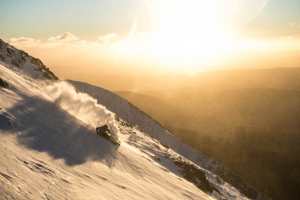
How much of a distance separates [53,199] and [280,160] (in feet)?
625

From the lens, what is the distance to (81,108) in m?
34.1

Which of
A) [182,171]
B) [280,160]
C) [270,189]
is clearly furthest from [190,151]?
[280,160]

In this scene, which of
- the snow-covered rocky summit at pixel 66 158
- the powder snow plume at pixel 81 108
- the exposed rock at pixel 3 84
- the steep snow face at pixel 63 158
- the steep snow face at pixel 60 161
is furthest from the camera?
the powder snow plume at pixel 81 108

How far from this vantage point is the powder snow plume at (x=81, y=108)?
3122 centimetres

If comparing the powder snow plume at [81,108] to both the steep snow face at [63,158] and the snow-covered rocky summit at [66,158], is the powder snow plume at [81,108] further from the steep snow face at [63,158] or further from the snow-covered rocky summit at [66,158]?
the steep snow face at [63,158]

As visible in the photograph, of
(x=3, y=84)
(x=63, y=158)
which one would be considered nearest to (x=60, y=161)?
(x=63, y=158)

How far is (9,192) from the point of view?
1183 cm

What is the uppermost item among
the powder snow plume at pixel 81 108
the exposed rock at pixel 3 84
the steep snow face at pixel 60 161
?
the powder snow plume at pixel 81 108

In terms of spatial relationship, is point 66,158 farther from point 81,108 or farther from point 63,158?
point 81,108

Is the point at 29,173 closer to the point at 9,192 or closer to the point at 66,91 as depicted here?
the point at 9,192

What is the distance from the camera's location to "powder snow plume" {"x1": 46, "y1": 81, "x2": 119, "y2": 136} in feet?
102

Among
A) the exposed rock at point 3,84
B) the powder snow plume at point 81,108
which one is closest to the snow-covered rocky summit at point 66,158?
the powder snow plume at point 81,108

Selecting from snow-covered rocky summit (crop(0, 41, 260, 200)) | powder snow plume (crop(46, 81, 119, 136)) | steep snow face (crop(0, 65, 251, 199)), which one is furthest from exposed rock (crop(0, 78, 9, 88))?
powder snow plume (crop(46, 81, 119, 136))

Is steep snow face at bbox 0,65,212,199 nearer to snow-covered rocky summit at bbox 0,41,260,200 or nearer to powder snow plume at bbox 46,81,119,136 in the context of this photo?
snow-covered rocky summit at bbox 0,41,260,200
